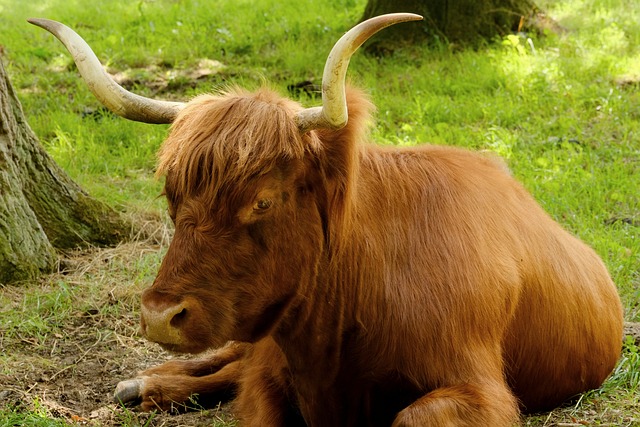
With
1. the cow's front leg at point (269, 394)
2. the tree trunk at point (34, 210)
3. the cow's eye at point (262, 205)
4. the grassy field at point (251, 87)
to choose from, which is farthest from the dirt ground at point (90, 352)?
the cow's eye at point (262, 205)

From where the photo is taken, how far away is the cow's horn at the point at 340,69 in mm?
3123

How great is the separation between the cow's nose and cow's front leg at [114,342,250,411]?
3.80 feet

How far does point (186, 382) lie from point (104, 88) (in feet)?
6.04

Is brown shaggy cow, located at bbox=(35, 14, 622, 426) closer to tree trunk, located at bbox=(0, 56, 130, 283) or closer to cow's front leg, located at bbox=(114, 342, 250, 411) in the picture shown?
cow's front leg, located at bbox=(114, 342, 250, 411)

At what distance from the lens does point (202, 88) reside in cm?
951

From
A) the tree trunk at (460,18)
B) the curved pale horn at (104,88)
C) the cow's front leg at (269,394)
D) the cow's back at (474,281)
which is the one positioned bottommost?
the cow's front leg at (269,394)

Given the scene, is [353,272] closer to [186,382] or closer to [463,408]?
[463,408]

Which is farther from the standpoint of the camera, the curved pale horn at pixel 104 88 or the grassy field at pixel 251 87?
the grassy field at pixel 251 87

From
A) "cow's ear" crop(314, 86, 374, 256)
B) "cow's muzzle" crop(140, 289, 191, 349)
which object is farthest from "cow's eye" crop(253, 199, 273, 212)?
"cow's muzzle" crop(140, 289, 191, 349)

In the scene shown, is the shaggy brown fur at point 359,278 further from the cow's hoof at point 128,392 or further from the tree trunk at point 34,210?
the tree trunk at point 34,210

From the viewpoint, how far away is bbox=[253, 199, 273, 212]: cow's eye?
341 centimetres

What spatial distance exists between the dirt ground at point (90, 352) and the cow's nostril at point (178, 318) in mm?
1105

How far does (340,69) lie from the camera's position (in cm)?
315

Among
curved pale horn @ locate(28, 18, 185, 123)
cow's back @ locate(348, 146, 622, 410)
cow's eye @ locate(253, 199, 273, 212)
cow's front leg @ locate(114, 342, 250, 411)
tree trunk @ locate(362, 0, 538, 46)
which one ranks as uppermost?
curved pale horn @ locate(28, 18, 185, 123)
